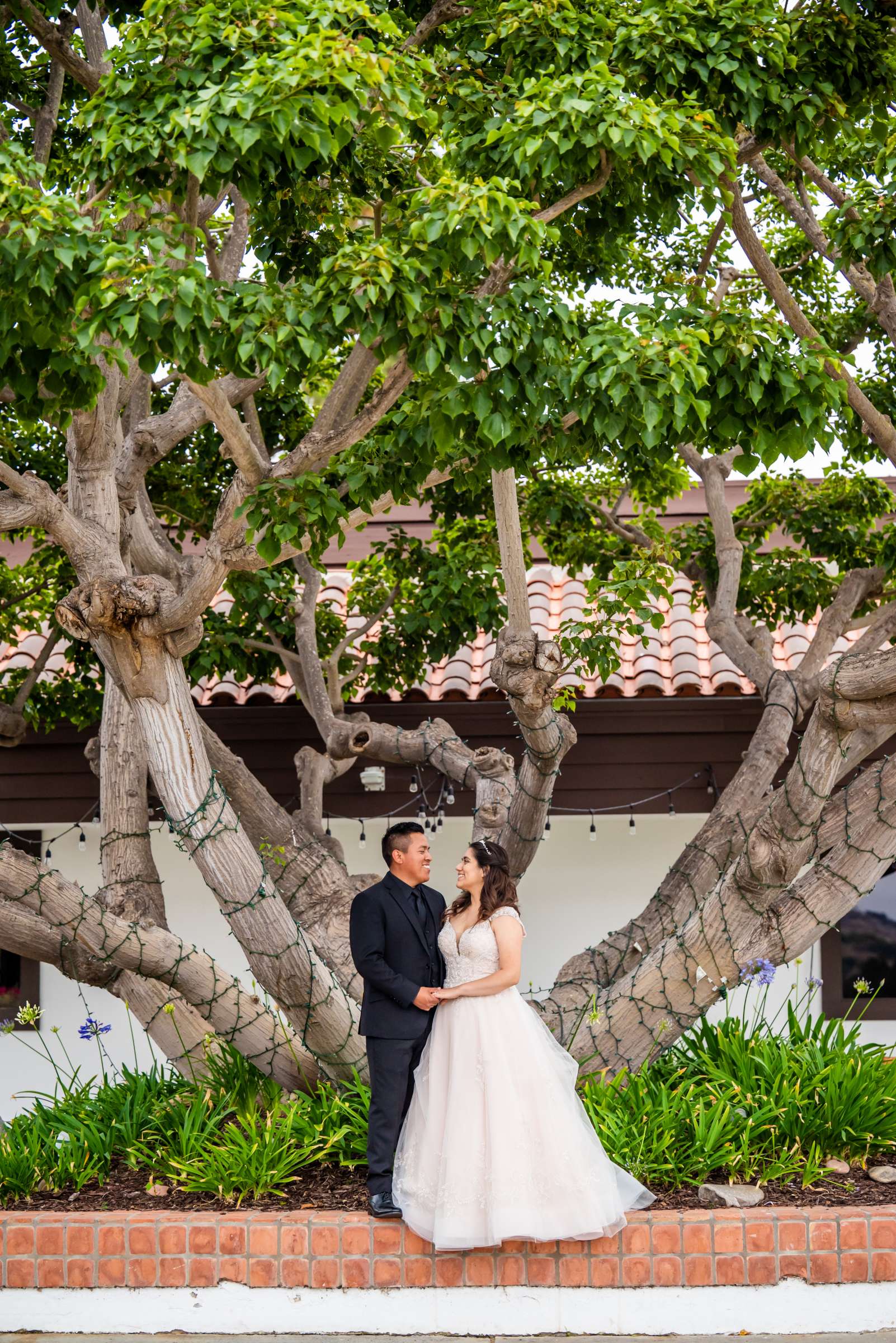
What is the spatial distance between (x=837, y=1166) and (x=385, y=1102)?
200 cm

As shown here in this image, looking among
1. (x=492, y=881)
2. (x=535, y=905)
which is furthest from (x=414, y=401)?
(x=535, y=905)

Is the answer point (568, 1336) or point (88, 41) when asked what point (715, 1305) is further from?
point (88, 41)

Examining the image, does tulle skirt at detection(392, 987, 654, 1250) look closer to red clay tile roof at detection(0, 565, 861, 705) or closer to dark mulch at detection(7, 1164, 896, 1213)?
→ dark mulch at detection(7, 1164, 896, 1213)

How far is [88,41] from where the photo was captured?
21.7ft

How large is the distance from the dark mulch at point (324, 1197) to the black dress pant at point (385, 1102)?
229mm

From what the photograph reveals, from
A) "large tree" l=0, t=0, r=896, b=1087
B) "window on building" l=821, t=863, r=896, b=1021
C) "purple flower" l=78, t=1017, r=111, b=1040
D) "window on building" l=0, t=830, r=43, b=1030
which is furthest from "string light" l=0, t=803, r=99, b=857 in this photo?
"window on building" l=821, t=863, r=896, b=1021

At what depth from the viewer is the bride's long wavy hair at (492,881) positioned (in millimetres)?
4992

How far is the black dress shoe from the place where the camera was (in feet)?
16.1

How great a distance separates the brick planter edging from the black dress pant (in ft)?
0.61

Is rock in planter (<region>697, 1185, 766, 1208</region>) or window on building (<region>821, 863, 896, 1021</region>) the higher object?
window on building (<region>821, 863, 896, 1021</region>)

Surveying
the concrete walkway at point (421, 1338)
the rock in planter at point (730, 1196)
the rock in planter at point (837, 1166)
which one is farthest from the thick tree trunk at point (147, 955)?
the rock in planter at point (837, 1166)

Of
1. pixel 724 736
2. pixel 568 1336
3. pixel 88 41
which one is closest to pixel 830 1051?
pixel 568 1336

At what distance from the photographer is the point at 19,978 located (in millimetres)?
9625

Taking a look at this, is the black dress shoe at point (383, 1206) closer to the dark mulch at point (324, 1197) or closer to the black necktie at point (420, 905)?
the dark mulch at point (324, 1197)
